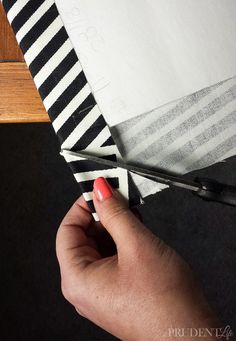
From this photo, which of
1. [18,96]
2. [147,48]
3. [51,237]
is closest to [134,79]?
[147,48]

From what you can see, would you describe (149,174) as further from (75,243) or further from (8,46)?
(8,46)

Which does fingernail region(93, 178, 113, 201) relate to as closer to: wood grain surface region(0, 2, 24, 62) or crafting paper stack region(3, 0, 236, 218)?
crafting paper stack region(3, 0, 236, 218)

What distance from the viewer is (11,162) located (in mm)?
1017

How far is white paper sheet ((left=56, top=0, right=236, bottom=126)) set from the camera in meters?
0.46

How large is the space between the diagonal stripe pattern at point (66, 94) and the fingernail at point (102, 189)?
0.01m

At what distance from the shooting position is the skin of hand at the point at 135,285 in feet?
1.25

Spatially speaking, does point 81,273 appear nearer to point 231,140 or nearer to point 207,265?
point 231,140

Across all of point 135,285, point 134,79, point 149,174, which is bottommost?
point 135,285

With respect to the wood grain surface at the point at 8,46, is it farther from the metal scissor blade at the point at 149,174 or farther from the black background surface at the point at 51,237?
the black background surface at the point at 51,237

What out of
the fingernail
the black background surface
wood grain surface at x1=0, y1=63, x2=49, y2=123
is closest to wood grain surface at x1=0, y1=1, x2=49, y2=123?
wood grain surface at x1=0, y1=63, x2=49, y2=123

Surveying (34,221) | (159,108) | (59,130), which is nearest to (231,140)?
(159,108)

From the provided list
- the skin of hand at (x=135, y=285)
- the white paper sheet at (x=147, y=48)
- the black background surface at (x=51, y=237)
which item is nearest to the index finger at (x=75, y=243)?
the skin of hand at (x=135, y=285)

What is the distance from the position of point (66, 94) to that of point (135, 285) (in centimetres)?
23

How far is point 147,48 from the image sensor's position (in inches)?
18.5
